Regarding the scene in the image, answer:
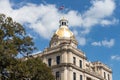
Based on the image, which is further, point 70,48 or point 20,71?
point 70,48

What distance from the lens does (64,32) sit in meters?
96.1

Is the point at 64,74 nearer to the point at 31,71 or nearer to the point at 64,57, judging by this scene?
the point at 64,57

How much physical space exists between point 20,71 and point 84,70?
1821 inches

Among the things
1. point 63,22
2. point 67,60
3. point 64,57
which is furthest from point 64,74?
point 63,22

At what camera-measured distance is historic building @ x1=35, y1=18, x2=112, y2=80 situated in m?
83.5

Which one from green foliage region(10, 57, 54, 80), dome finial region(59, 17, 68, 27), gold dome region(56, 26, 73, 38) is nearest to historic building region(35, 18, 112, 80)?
gold dome region(56, 26, 73, 38)

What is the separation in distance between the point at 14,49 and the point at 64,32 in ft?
173

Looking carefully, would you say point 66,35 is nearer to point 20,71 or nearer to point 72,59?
point 72,59

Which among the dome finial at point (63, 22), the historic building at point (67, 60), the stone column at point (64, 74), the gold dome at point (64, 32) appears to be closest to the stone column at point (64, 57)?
the historic building at point (67, 60)

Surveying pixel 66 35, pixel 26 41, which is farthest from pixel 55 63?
pixel 26 41

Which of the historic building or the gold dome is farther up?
the gold dome

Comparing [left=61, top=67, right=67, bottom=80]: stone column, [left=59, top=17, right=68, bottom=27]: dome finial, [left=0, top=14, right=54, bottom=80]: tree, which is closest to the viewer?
[left=0, top=14, right=54, bottom=80]: tree

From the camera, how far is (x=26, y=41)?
4656 centimetres

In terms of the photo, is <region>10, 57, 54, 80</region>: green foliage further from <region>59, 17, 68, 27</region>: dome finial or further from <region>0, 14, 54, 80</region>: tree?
<region>59, 17, 68, 27</region>: dome finial
